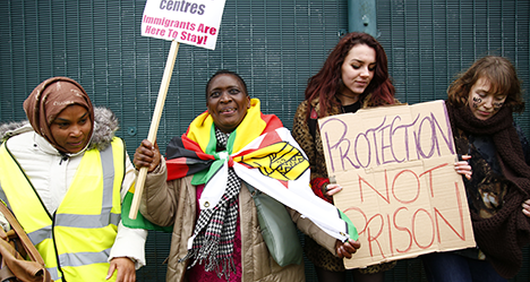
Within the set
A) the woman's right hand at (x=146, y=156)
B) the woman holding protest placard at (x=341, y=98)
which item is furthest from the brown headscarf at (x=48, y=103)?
A: the woman holding protest placard at (x=341, y=98)

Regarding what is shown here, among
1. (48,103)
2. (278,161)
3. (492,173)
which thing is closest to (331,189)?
(278,161)

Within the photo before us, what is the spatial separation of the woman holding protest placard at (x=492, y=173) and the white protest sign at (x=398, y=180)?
13 centimetres

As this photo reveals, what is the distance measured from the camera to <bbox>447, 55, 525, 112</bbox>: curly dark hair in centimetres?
208

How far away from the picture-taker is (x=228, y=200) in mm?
2018

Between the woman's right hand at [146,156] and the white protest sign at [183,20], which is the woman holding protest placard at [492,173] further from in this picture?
the woman's right hand at [146,156]

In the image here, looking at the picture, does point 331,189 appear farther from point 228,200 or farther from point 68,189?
point 68,189

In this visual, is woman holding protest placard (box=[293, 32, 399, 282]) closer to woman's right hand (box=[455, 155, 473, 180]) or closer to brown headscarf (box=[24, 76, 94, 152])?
woman's right hand (box=[455, 155, 473, 180])

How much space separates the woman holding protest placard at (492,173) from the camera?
2.03 m

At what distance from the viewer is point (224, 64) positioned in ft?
10.8

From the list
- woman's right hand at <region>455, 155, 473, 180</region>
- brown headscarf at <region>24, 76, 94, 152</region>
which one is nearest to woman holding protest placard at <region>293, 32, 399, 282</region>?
woman's right hand at <region>455, 155, 473, 180</region>

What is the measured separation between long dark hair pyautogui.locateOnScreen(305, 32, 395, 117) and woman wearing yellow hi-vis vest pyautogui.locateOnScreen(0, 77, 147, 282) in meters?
1.38

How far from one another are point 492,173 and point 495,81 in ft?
1.85

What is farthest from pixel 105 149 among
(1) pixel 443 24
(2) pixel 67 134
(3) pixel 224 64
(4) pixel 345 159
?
(1) pixel 443 24

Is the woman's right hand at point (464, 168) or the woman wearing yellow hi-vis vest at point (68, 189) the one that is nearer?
the woman wearing yellow hi-vis vest at point (68, 189)
